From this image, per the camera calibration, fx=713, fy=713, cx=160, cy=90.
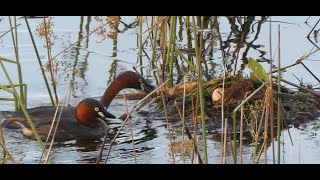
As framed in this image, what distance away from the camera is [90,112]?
580 cm

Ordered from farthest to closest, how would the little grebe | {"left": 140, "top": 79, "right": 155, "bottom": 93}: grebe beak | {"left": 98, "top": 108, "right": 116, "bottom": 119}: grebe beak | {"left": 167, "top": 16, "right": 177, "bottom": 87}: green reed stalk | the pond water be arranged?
{"left": 140, "top": 79, "right": 155, "bottom": 93}: grebe beak
{"left": 167, "top": 16, "right": 177, "bottom": 87}: green reed stalk
{"left": 98, "top": 108, "right": 116, "bottom": 119}: grebe beak
the little grebe
the pond water

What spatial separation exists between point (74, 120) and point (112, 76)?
148 centimetres

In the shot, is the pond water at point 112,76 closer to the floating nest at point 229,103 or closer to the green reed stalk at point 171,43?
the floating nest at point 229,103

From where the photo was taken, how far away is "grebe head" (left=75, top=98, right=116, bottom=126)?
5.75 meters

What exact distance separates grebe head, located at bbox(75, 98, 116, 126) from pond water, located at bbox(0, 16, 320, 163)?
0.17 metres

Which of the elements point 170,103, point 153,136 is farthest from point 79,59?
point 153,136

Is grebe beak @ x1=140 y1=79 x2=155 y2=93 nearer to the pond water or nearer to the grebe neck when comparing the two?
the grebe neck

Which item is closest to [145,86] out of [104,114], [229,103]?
[104,114]

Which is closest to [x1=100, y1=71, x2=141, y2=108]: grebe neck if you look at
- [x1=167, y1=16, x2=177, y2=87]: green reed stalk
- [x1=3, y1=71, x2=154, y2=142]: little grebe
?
[x1=3, y1=71, x2=154, y2=142]: little grebe

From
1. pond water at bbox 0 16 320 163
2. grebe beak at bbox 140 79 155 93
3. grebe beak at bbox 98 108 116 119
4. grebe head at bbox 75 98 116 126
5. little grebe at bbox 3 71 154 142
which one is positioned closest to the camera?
pond water at bbox 0 16 320 163

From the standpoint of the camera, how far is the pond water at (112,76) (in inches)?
192

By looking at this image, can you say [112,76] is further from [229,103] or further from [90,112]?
[229,103]
